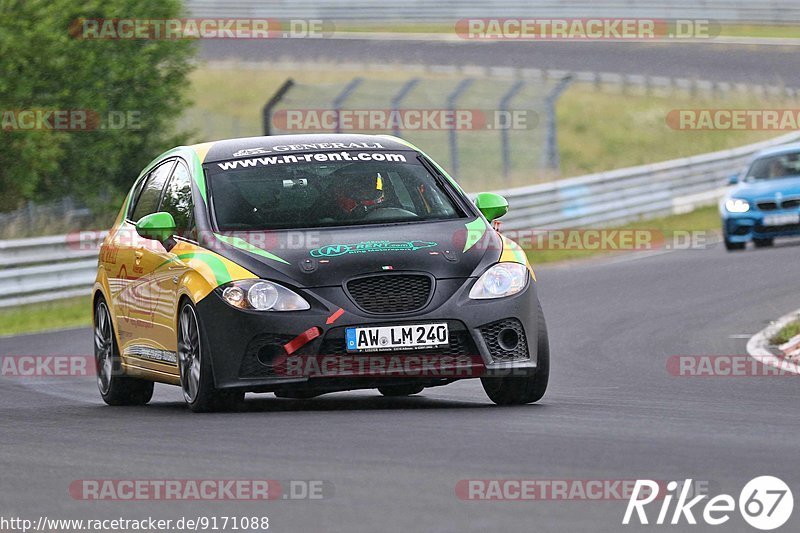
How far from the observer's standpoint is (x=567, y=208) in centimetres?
2823

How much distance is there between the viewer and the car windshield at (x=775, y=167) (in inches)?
909

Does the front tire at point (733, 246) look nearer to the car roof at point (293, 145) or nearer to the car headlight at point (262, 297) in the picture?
the car roof at point (293, 145)

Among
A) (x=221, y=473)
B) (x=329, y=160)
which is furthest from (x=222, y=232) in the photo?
(x=221, y=473)

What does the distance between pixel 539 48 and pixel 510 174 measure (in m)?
18.4

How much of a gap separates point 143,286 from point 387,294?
2.03m

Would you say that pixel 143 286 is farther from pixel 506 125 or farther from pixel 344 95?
pixel 506 125

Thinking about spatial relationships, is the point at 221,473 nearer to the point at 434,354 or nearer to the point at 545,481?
the point at 545,481

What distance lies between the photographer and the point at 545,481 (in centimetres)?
645

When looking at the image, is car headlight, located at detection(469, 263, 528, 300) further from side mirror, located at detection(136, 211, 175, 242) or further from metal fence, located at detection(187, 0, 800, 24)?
metal fence, located at detection(187, 0, 800, 24)

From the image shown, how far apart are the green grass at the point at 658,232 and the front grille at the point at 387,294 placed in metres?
16.0
